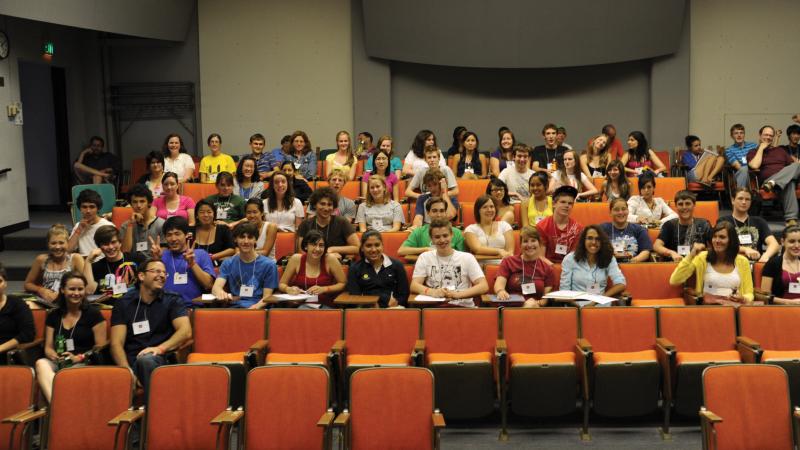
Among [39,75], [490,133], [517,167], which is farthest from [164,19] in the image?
[517,167]

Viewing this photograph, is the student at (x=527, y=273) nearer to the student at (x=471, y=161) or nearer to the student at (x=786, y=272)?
the student at (x=786, y=272)

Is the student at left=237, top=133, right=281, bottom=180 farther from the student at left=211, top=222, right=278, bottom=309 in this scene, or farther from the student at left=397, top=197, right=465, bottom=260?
the student at left=211, top=222, right=278, bottom=309

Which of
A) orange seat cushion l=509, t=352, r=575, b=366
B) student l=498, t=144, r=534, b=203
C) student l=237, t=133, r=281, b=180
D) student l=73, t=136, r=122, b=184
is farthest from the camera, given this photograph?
student l=73, t=136, r=122, b=184

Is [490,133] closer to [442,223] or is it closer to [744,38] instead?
[744,38]

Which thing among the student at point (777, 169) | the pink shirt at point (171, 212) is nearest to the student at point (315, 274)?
the pink shirt at point (171, 212)

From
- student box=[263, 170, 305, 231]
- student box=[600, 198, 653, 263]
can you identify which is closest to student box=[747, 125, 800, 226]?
student box=[600, 198, 653, 263]

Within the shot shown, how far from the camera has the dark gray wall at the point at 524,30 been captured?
34.3 ft

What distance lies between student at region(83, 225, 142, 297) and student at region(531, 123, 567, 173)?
4652 millimetres

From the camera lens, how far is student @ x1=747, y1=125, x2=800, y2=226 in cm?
831

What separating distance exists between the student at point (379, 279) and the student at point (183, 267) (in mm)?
1034

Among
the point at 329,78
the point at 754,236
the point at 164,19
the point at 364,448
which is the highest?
the point at 164,19

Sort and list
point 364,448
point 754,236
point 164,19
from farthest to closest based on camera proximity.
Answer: point 164,19
point 754,236
point 364,448

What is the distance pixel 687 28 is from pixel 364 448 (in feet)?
29.6

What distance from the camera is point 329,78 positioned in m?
11.4
